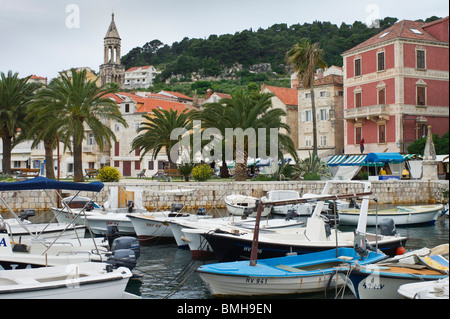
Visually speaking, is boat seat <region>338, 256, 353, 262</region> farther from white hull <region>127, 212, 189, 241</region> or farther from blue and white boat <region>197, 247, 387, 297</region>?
white hull <region>127, 212, 189, 241</region>

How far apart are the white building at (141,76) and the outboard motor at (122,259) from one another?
484ft

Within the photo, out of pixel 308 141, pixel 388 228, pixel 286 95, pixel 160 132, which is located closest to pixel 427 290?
pixel 388 228

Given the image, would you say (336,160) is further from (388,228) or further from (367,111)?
(388,228)

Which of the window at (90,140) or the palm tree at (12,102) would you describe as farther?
the window at (90,140)

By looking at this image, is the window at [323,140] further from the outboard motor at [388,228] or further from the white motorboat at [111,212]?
the outboard motor at [388,228]

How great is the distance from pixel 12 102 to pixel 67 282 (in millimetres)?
30694

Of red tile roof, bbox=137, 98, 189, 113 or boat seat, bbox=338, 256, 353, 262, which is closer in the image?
boat seat, bbox=338, 256, 353, 262

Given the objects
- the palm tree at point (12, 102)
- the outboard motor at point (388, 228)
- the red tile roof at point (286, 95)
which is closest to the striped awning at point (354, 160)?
the red tile roof at point (286, 95)

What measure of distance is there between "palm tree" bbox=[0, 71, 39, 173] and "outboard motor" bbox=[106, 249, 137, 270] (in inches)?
1054

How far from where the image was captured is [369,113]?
149 feet

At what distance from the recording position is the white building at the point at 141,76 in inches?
6181

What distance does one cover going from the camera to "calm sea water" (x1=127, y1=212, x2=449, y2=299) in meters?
12.7

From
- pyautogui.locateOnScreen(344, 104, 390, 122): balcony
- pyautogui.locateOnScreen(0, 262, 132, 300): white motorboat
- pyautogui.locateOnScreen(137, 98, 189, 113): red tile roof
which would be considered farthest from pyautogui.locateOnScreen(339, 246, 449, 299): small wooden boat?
pyautogui.locateOnScreen(137, 98, 189, 113): red tile roof

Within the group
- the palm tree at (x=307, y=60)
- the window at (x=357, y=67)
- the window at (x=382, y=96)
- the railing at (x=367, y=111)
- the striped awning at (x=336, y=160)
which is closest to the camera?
the palm tree at (x=307, y=60)
